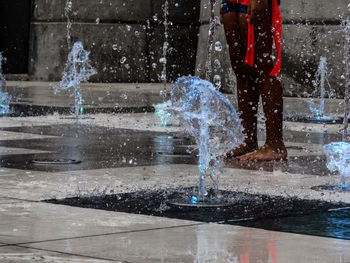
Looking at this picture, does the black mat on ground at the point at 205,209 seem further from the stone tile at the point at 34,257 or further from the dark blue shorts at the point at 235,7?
the dark blue shorts at the point at 235,7

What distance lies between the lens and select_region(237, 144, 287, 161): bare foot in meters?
6.50

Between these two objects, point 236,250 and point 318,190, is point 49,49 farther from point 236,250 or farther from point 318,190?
point 236,250

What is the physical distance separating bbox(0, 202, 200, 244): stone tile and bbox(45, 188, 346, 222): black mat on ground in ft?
0.43

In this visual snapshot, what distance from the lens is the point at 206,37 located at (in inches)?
651

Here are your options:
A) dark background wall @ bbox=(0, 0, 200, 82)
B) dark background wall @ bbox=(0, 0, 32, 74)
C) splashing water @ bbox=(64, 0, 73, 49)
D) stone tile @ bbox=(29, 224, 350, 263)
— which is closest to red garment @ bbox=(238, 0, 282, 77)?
stone tile @ bbox=(29, 224, 350, 263)

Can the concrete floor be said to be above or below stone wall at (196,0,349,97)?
below

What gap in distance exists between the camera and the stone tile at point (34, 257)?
3291 millimetres

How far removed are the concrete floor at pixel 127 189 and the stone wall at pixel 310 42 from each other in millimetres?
4966

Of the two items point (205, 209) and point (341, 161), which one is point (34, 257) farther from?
point (341, 161)

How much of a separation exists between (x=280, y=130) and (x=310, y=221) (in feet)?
7.96

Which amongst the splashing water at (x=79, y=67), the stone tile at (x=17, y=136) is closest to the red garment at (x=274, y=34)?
the stone tile at (x=17, y=136)

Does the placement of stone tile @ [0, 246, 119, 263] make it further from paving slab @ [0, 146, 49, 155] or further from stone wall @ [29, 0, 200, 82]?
stone wall @ [29, 0, 200, 82]

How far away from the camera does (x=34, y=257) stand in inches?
132

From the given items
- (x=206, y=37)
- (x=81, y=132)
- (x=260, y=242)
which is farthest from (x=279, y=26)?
(x=206, y=37)
